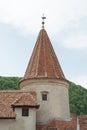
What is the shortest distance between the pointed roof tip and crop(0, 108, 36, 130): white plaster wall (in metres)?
5.17

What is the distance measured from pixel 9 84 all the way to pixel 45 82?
2583 inches

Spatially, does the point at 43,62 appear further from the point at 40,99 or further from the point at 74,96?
A: the point at 74,96

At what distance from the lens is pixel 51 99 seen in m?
44.9

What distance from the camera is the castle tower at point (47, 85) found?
44406 mm

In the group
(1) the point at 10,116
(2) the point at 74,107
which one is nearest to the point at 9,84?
(2) the point at 74,107

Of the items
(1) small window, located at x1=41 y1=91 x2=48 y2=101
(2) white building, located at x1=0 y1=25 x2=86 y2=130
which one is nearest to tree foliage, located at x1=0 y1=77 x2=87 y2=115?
(2) white building, located at x1=0 y1=25 x2=86 y2=130

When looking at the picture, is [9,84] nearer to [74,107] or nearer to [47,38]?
[74,107]

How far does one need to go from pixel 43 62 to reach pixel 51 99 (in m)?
4.71

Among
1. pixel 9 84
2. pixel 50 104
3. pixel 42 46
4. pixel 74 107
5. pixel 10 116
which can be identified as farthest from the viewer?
pixel 9 84

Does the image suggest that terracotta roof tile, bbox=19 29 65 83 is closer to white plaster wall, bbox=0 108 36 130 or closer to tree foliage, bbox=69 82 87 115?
white plaster wall, bbox=0 108 36 130

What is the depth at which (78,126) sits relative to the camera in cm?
4434

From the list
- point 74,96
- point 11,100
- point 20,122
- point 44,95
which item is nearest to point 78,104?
point 74,96

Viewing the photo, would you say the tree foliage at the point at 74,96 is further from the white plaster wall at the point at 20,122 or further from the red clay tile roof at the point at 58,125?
the white plaster wall at the point at 20,122

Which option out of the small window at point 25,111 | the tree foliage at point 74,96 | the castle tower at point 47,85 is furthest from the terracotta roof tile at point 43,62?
the tree foliage at point 74,96
